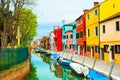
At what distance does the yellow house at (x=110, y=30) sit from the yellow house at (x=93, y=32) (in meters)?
2.71

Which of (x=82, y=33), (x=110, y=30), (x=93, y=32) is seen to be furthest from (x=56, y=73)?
(x=82, y=33)

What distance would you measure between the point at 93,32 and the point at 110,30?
1139cm

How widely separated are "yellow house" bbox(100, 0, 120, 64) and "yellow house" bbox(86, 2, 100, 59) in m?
2.71

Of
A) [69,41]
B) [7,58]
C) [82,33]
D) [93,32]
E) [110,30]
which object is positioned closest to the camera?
[7,58]

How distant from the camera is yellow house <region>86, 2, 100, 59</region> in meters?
50.5

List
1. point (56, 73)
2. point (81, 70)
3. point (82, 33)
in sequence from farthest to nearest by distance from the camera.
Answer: point (82, 33) < point (56, 73) < point (81, 70)

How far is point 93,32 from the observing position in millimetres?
53625

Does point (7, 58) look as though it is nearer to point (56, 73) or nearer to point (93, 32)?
point (56, 73)

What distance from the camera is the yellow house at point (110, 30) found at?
39.3m

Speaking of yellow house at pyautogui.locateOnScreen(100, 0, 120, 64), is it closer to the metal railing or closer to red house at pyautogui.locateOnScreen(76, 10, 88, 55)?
the metal railing

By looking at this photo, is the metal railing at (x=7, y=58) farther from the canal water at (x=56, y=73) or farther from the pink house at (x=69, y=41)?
the pink house at (x=69, y=41)

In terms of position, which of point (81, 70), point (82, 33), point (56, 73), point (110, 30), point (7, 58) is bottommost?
point (56, 73)

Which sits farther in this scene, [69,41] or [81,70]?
[69,41]

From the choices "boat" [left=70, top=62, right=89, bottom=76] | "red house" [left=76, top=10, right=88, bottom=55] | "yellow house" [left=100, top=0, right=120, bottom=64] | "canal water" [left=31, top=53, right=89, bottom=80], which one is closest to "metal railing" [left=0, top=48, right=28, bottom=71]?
"canal water" [left=31, top=53, right=89, bottom=80]
